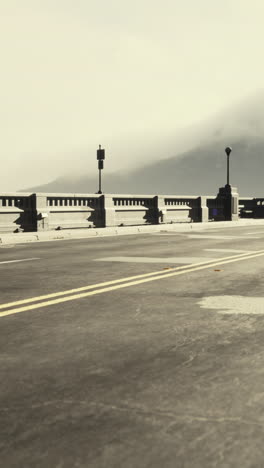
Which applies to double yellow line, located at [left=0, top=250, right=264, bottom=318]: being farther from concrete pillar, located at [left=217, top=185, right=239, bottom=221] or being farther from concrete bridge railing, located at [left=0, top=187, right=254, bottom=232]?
concrete pillar, located at [left=217, top=185, right=239, bottom=221]

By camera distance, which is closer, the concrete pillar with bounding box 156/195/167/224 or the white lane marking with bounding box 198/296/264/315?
the white lane marking with bounding box 198/296/264/315

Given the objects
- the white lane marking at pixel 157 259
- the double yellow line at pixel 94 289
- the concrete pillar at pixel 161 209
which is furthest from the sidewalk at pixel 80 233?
the double yellow line at pixel 94 289

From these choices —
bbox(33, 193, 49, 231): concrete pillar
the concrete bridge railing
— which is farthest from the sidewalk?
the concrete bridge railing

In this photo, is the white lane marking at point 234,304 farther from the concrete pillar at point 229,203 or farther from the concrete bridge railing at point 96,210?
the concrete pillar at point 229,203

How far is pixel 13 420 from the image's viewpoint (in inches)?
124

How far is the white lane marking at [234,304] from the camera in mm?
6243

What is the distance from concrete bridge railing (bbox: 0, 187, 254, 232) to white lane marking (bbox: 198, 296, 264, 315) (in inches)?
635

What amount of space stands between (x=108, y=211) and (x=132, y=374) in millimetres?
22636

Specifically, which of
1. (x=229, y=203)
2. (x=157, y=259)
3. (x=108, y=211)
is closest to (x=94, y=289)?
(x=157, y=259)

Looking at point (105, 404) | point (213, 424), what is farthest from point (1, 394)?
point (213, 424)

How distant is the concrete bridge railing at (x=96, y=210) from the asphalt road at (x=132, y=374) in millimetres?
14641

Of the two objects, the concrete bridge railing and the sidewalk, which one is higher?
the concrete bridge railing

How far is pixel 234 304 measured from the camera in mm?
6633

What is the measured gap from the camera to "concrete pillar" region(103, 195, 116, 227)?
26359 mm
